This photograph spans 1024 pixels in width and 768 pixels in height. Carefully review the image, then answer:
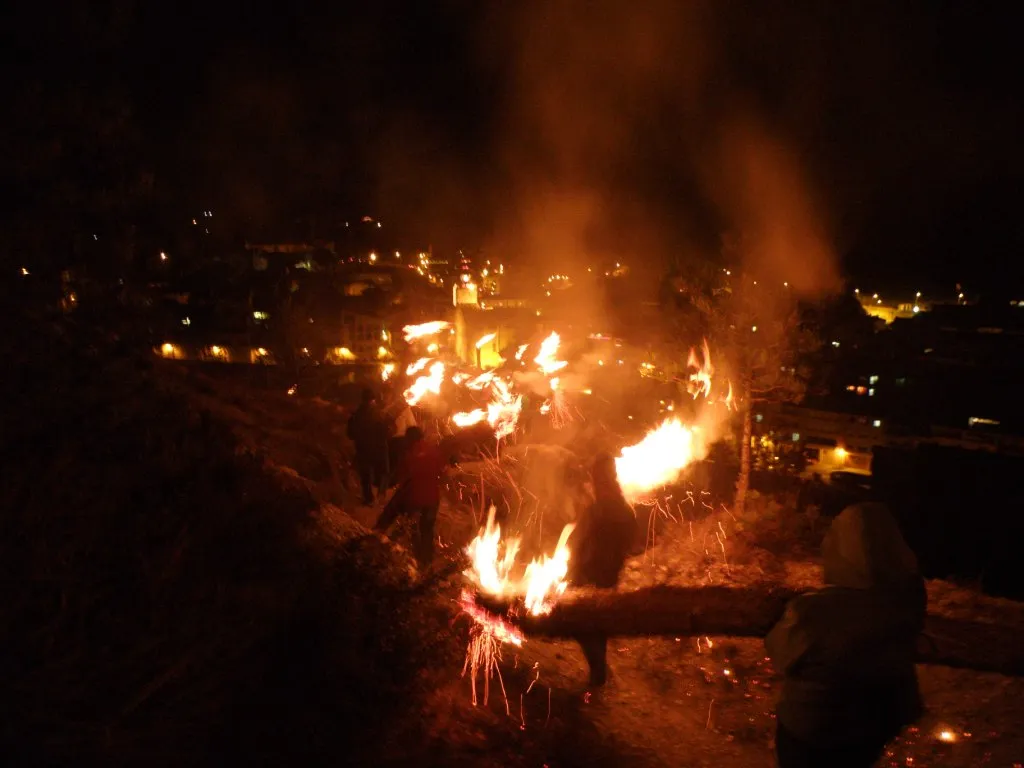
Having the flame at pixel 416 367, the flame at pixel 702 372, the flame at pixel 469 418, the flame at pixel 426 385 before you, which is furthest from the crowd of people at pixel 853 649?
the flame at pixel 416 367

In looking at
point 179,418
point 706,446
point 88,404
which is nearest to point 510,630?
point 179,418

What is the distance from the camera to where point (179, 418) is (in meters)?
6.66

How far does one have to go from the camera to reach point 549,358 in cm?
1330

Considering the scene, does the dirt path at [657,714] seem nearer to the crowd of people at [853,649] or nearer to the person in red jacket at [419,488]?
the person in red jacket at [419,488]

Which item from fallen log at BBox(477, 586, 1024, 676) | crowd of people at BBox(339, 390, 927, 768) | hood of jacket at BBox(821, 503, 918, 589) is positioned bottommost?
fallen log at BBox(477, 586, 1024, 676)

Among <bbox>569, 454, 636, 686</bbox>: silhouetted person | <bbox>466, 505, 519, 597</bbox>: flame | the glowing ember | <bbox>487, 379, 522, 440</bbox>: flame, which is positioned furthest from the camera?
<bbox>487, 379, 522, 440</bbox>: flame

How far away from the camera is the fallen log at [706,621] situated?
18.1 feet

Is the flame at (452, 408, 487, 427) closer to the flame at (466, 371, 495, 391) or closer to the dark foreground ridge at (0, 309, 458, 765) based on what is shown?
the flame at (466, 371, 495, 391)

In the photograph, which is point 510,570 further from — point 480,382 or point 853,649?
point 480,382

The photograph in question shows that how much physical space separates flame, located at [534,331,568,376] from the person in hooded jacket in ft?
33.5

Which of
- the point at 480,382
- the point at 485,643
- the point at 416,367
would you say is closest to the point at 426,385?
the point at 416,367

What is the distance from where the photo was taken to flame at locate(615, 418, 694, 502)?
995cm

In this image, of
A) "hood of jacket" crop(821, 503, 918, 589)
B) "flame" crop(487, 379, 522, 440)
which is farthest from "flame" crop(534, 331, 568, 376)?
"hood of jacket" crop(821, 503, 918, 589)

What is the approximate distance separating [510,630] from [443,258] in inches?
1726
